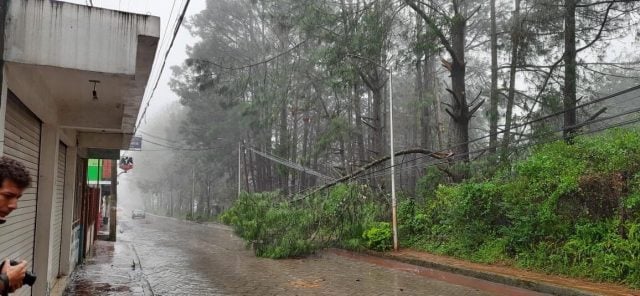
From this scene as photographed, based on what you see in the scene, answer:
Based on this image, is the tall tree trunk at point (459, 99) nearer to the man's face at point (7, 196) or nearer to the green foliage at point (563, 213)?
the green foliage at point (563, 213)

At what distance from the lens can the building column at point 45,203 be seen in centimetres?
756

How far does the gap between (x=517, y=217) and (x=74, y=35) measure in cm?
1172

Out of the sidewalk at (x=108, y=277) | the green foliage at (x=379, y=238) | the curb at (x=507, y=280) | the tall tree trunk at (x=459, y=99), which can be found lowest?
the sidewalk at (x=108, y=277)

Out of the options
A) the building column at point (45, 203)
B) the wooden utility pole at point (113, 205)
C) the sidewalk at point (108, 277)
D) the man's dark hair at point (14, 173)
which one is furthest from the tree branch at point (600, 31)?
the wooden utility pole at point (113, 205)

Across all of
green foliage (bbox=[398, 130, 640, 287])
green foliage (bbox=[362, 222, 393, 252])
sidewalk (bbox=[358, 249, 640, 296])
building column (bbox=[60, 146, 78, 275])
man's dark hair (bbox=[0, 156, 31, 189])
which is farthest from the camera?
green foliage (bbox=[362, 222, 393, 252])

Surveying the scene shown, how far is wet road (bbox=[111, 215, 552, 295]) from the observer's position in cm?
1096

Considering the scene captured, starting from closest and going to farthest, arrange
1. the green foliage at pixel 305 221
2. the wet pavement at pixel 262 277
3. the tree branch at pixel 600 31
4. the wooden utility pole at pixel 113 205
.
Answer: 1. the wet pavement at pixel 262 277
2. the tree branch at pixel 600 31
3. the green foliage at pixel 305 221
4. the wooden utility pole at pixel 113 205

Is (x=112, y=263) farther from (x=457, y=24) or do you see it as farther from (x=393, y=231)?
(x=457, y=24)

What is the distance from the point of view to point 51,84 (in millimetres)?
6043

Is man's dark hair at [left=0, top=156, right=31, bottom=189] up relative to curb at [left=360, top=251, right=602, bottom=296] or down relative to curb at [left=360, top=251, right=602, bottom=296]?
up

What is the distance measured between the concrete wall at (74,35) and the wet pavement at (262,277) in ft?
21.4

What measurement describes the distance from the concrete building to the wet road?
11.4ft

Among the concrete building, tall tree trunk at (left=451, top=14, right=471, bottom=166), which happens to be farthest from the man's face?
tall tree trunk at (left=451, top=14, right=471, bottom=166)

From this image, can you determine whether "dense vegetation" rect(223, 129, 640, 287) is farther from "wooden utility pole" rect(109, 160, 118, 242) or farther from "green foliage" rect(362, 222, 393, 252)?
"wooden utility pole" rect(109, 160, 118, 242)
